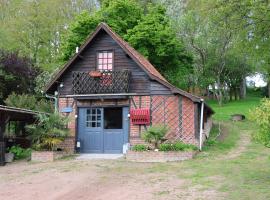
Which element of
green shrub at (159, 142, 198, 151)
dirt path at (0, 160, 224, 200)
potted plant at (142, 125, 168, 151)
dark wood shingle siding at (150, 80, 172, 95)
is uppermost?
dark wood shingle siding at (150, 80, 172, 95)

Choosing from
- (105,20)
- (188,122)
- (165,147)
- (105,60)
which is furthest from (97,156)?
(105,20)

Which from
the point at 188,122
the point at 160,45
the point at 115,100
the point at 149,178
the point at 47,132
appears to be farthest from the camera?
the point at 160,45

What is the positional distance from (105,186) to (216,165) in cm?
512

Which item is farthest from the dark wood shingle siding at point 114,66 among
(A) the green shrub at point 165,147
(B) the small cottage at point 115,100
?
(A) the green shrub at point 165,147

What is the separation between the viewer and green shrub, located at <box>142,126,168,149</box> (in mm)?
18922

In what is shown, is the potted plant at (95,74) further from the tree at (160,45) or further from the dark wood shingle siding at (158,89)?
the tree at (160,45)

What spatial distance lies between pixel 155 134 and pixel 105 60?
17.3 ft

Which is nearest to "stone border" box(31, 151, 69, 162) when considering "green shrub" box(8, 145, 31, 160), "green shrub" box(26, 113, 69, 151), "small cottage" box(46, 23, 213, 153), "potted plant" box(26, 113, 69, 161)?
"potted plant" box(26, 113, 69, 161)

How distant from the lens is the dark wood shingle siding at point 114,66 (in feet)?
70.5

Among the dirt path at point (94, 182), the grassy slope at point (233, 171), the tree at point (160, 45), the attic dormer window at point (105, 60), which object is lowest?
the dirt path at point (94, 182)

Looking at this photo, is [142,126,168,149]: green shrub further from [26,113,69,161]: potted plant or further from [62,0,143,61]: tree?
[62,0,143,61]: tree

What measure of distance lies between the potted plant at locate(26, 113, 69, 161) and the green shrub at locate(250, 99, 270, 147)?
1020cm

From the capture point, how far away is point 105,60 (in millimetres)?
22188

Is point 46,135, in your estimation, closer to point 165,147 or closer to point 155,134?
point 155,134
